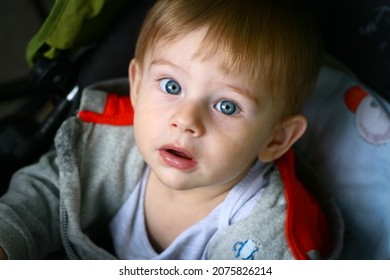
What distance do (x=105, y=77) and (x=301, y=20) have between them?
1.44 ft

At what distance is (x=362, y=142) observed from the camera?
1078mm

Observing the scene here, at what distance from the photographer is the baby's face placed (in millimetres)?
824

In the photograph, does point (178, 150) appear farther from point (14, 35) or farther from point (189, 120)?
point (14, 35)

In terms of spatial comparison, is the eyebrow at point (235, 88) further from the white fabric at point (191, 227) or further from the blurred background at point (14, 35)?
the blurred background at point (14, 35)

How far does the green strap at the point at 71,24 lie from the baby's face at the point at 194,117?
0.60 ft

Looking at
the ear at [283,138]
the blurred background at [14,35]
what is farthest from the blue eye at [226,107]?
the blurred background at [14,35]

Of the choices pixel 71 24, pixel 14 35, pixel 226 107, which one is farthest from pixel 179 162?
pixel 14 35

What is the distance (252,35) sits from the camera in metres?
0.83

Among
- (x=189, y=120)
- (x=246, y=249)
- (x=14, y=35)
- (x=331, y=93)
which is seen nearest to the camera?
(x=189, y=120)

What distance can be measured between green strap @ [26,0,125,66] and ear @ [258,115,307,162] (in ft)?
1.29

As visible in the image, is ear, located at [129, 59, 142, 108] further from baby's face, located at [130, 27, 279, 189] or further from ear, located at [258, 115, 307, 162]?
ear, located at [258, 115, 307, 162]

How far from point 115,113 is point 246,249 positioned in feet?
1.16

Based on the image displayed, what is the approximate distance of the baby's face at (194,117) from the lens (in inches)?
32.4
